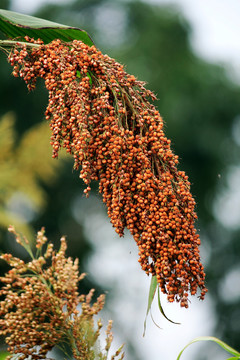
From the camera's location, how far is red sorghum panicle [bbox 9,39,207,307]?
155 cm

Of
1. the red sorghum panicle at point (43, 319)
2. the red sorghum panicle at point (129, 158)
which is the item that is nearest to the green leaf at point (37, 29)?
the red sorghum panicle at point (129, 158)

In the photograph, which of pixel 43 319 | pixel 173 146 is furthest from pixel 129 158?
pixel 173 146

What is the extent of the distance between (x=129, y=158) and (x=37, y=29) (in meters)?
0.56

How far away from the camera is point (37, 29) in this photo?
185 cm

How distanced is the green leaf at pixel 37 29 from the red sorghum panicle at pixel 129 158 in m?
0.12

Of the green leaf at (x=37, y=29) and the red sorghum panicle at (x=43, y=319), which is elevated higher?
the green leaf at (x=37, y=29)

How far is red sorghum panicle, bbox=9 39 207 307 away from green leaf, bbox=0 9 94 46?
120 millimetres

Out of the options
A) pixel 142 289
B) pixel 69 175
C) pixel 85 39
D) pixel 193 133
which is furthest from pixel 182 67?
pixel 85 39

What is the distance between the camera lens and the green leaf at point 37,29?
1830 mm

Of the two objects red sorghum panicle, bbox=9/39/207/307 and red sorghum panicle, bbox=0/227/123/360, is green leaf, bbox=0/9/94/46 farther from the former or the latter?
red sorghum panicle, bbox=0/227/123/360

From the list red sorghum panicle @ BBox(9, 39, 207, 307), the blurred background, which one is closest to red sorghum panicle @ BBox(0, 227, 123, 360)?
red sorghum panicle @ BBox(9, 39, 207, 307)

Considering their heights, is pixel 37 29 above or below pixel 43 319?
above

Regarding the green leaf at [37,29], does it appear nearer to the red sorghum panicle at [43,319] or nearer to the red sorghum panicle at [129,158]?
the red sorghum panicle at [129,158]

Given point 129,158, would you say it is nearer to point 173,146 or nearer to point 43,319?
point 43,319
